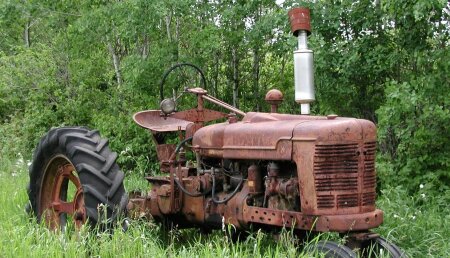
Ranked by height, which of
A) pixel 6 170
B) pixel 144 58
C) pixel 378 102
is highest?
pixel 144 58

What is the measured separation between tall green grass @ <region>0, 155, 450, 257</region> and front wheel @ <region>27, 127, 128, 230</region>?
0.53ft

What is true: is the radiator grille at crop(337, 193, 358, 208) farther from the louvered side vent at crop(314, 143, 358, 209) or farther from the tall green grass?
the tall green grass

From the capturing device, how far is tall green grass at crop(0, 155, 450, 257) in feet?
14.1

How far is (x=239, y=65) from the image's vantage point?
1064 centimetres

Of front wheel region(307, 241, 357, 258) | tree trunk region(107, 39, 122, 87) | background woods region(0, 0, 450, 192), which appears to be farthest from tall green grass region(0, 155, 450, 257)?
tree trunk region(107, 39, 122, 87)

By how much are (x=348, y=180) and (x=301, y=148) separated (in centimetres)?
36

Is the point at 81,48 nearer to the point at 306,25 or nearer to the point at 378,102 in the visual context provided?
the point at 378,102

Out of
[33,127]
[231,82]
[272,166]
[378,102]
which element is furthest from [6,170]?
[272,166]

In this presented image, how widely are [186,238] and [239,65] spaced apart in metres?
5.03

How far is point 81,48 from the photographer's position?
38.0ft

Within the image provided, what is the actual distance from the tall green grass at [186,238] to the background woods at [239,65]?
0.77 m

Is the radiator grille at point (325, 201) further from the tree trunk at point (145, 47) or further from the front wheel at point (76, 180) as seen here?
the tree trunk at point (145, 47)

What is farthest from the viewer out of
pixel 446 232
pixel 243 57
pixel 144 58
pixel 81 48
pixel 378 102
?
pixel 81 48

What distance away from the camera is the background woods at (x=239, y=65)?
7.22 meters
